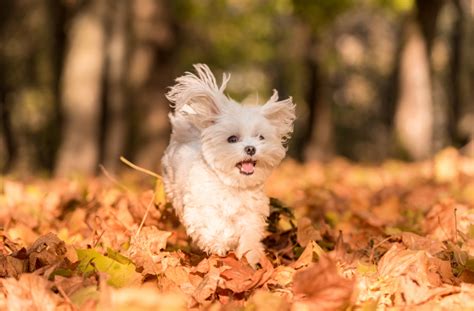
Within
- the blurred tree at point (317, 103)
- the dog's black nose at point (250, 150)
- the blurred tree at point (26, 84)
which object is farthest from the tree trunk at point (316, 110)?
the dog's black nose at point (250, 150)

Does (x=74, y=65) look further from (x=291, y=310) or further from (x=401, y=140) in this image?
(x=291, y=310)

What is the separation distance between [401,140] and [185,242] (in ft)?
48.1

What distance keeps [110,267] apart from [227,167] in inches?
48.3

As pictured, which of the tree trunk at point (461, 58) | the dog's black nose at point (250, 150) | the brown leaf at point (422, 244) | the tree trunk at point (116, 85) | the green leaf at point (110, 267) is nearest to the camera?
the green leaf at point (110, 267)

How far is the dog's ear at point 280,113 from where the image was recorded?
17.3 ft

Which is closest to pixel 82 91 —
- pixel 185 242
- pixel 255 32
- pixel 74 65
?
pixel 74 65

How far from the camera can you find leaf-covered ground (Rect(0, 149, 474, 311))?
3434 millimetres

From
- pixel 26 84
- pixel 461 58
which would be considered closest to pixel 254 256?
pixel 461 58

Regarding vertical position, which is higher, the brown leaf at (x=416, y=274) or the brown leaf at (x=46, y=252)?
the brown leaf at (x=416, y=274)

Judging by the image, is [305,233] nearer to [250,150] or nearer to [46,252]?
[250,150]

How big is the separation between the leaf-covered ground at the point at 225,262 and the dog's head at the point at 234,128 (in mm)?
532

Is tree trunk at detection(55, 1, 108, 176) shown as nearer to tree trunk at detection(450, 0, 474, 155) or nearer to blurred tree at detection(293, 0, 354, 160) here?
blurred tree at detection(293, 0, 354, 160)

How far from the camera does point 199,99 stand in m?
5.28

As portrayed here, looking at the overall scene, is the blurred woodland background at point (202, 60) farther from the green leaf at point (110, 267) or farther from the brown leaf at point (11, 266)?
the brown leaf at point (11, 266)
